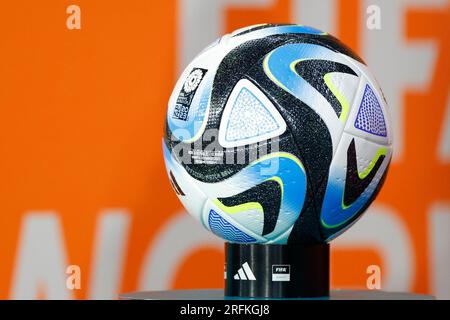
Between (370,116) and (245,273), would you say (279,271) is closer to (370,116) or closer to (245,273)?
(245,273)

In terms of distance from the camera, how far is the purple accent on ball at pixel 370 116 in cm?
203

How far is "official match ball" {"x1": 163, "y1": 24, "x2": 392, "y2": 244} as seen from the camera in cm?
198

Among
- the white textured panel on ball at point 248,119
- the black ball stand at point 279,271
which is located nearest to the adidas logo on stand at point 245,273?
the black ball stand at point 279,271

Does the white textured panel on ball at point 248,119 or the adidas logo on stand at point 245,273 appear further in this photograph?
the adidas logo on stand at point 245,273

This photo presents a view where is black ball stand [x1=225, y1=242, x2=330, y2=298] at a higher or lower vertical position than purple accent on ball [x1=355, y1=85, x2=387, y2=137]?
lower

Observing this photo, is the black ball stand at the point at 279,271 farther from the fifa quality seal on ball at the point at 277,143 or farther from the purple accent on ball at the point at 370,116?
the purple accent on ball at the point at 370,116

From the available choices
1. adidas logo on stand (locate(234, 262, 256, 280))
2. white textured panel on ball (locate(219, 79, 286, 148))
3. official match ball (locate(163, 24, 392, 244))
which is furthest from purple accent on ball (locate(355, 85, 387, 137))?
adidas logo on stand (locate(234, 262, 256, 280))

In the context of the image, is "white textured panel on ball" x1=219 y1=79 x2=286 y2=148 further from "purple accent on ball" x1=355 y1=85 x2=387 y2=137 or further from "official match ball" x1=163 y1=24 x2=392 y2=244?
"purple accent on ball" x1=355 y1=85 x2=387 y2=137

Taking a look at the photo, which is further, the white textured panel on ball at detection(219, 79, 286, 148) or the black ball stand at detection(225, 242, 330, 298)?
the black ball stand at detection(225, 242, 330, 298)

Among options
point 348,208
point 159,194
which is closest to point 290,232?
point 348,208

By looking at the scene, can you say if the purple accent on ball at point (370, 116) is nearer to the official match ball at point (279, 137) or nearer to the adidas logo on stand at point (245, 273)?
the official match ball at point (279, 137)

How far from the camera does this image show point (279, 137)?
77.5 inches

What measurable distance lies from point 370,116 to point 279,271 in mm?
391

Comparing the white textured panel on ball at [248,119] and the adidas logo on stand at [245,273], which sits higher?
the white textured panel on ball at [248,119]
